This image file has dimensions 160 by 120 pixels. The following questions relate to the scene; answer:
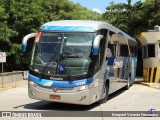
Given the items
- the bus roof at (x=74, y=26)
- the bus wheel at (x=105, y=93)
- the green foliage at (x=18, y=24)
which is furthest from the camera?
the green foliage at (x=18, y=24)

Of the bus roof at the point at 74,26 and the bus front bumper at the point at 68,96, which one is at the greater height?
the bus roof at the point at 74,26

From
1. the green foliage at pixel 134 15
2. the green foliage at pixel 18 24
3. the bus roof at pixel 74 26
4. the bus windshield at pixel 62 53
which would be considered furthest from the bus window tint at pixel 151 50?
the bus windshield at pixel 62 53

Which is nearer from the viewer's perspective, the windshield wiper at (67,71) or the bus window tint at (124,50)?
the windshield wiper at (67,71)

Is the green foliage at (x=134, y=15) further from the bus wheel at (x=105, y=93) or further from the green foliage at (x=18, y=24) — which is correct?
the bus wheel at (x=105, y=93)

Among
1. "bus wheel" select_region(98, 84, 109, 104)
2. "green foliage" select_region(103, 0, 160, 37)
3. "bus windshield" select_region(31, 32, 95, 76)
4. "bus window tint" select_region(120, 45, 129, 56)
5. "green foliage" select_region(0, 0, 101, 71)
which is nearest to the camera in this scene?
"bus windshield" select_region(31, 32, 95, 76)

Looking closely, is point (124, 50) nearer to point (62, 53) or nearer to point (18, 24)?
point (62, 53)

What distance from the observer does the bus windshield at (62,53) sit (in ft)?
42.4

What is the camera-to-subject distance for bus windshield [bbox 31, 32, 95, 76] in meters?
12.9

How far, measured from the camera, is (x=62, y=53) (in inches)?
517

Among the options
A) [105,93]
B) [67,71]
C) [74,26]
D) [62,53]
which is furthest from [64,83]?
[105,93]

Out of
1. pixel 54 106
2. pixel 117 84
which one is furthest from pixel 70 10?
pixel 54 106

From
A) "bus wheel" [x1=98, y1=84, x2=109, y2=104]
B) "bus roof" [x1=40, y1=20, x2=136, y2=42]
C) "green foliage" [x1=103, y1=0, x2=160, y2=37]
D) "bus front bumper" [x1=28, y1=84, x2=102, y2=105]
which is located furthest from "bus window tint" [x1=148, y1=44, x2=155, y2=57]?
"bus front bumper" [x1=28, y1=84, x2=102, y2=105]

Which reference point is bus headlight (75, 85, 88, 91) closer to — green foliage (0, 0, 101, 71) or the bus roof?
the bus roof

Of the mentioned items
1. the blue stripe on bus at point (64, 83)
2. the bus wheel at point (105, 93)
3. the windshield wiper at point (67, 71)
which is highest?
the windshield wiper at point (67, 71)
